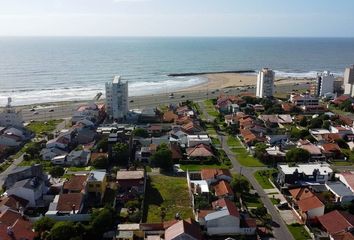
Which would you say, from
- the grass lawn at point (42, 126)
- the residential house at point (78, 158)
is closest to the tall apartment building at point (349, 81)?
the grass lawn at point (42, 126)

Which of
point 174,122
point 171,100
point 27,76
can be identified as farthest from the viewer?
point 27,76

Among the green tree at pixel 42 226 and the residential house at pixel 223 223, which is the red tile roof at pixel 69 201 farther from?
the residential house at pixel 223 223

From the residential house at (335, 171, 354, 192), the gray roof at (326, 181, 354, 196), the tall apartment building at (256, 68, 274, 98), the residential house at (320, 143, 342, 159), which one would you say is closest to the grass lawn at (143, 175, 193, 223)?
the gray roof at (326, 181, 354, 196)

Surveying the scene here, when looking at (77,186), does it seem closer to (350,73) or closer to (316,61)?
(350,73)

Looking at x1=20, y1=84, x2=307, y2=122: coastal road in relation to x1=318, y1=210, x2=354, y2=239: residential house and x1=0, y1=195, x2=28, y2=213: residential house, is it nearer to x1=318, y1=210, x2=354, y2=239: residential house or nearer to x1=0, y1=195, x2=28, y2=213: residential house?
x1=0, y1=195, x2=28, y2=213: residential house

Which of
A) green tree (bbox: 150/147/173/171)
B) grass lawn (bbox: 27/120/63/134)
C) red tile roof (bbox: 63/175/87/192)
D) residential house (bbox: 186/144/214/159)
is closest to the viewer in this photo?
red tile roof (bbox: 63/175/87/192)

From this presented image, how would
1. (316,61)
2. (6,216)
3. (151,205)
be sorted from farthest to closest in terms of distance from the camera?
(316,61) → (151,205) → (6,216)

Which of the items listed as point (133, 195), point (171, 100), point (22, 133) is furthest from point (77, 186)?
point (171, 100)

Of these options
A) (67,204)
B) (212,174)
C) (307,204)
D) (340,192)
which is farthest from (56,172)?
(340,192)
